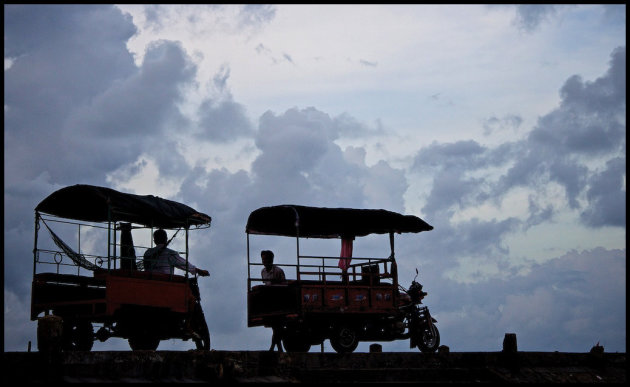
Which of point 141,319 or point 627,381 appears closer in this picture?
point 627,381

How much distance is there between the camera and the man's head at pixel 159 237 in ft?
58.3

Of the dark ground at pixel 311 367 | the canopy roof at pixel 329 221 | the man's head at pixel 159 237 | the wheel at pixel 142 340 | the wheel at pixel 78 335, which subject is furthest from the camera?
the canopy roof at pixel 329 221

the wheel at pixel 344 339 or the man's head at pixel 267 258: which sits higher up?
the man's head at pixel 267 258

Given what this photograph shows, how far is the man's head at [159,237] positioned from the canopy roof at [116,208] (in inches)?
11.5

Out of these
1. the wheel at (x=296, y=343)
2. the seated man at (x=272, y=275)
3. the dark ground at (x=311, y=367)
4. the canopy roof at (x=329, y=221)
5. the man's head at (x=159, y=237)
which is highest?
the canopy roof at (x=329, y=221)

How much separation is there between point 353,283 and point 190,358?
6.33 m

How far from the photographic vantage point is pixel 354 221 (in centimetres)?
1862

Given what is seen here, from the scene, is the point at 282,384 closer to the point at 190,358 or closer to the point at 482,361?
the point at 190,358

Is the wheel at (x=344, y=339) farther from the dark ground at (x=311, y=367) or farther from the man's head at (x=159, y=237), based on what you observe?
the man's head at (x=159, y=237)

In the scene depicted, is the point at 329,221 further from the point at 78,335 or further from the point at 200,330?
the point at 78,335

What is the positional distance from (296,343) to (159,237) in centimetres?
368

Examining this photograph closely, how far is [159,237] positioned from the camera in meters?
17.8

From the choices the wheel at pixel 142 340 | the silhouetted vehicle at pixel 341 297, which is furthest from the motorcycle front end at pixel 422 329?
the wheel at pixel 142 340

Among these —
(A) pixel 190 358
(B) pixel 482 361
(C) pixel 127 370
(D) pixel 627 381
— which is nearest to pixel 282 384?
(A) pixel 190 358
